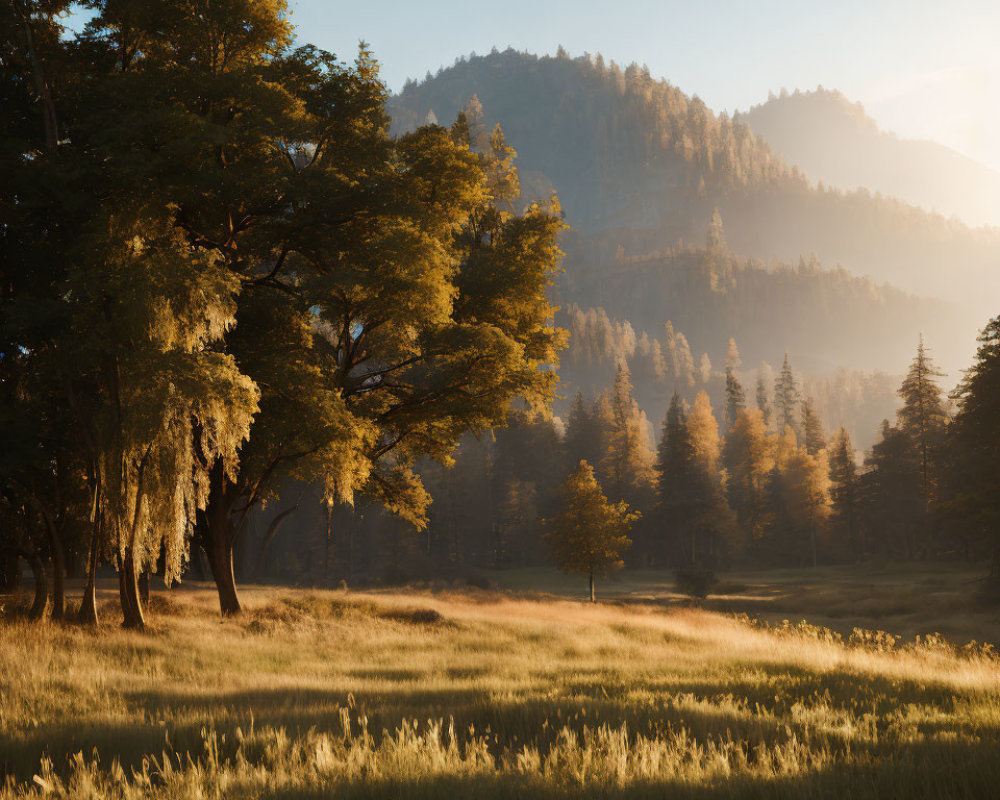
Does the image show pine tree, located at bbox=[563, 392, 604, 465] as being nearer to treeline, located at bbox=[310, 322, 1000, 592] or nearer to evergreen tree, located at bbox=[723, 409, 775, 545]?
treeline, located at bbox=[310, 322, 1000, 592]

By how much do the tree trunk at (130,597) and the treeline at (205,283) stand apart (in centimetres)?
6

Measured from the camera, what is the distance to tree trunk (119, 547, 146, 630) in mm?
14273

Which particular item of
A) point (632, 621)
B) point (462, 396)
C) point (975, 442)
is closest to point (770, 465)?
point (975, 442)

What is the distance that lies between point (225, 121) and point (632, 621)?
18042 millimetres

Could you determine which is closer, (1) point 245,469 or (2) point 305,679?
(2) point 305,679

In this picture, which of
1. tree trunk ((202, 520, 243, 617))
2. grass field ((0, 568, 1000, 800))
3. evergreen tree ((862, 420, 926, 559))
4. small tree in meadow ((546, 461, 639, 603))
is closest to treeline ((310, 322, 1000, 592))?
evergreen tree ((862, 420, 926, 559))

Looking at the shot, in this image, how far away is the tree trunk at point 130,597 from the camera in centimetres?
1427

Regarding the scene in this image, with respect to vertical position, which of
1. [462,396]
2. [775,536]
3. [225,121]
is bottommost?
[775,536]

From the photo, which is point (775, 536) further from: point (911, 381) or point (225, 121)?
point (225, 121)

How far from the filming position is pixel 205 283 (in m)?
12.8

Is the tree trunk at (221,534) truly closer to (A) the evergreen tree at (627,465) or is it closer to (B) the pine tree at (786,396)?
(A) the evergreen tree at (627,465)

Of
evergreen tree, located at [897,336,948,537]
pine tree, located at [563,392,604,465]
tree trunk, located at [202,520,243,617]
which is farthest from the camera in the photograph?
pine tree, located at [563,392,604,465]

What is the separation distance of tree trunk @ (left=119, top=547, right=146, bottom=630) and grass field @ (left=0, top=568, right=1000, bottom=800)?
1.50 ft

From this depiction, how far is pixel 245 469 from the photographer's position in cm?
1758
